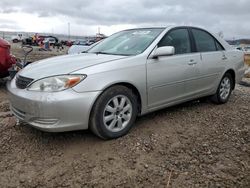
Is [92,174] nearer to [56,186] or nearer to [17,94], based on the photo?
[56,186]

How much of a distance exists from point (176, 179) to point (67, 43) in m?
54.8

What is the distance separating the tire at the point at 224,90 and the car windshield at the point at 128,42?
1.81 metres

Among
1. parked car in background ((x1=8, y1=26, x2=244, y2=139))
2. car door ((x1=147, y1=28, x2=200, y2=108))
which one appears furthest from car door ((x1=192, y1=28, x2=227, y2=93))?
car door ((x1=147, y1=28, x2=200, y2=108))

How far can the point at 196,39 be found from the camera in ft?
17.7

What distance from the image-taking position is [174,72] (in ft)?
15.3

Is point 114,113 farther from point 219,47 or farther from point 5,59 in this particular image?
point 5,59

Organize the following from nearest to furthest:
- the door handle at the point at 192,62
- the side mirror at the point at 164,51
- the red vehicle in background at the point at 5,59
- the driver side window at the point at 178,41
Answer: the side mirror at the point at 164,51
the driver side window at the point at 178,41
the door handle at the point at 192,62
the red vehicle in background at the point at 5,59

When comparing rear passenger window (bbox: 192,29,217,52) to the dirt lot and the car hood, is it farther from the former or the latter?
the car hood

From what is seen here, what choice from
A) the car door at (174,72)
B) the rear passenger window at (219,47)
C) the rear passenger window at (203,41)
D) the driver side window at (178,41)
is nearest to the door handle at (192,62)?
the car door at (174,72)

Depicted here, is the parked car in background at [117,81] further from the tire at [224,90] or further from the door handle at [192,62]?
the tire at [224,90]

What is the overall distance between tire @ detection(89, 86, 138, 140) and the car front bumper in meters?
0.11

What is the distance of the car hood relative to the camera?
3.79m

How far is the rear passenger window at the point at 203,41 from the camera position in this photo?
5406mm

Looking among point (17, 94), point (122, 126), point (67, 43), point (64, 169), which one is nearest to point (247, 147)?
point (122, 126)
